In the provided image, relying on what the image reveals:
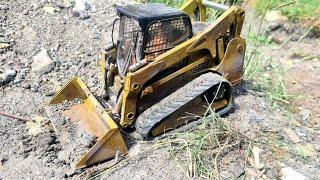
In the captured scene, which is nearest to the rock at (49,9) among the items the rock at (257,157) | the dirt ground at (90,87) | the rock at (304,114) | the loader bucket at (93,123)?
the dirt ground at (90,87)

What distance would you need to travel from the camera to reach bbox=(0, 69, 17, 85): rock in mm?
4887

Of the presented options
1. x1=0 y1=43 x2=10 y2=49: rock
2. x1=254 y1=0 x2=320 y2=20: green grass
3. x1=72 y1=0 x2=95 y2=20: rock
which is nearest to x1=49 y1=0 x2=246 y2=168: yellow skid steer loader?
x1=0 y1=43 x2=10 y2=49: rock

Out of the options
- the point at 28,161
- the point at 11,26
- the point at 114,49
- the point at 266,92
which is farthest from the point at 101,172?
the point at 11,26

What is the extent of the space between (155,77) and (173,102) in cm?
26

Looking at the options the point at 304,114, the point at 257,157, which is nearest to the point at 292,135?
the point at 257,157

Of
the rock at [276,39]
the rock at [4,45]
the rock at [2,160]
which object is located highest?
the rock at [4,45]

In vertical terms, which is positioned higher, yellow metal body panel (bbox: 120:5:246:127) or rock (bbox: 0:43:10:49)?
yellow metal body panel (bbox: 120:5:246:127)

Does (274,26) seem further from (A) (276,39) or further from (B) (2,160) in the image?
(B) (2,160)

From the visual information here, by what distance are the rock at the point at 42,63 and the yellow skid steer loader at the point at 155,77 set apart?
2.96ft

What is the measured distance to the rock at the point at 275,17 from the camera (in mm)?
7137

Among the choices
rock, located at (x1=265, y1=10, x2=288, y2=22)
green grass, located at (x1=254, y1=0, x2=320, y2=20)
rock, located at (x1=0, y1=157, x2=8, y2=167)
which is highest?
green grass, located at (x1=254, y1=0, x2=320, y2=20)

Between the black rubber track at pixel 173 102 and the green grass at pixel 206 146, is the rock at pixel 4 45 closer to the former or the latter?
the black rubber track at pixel 173 102

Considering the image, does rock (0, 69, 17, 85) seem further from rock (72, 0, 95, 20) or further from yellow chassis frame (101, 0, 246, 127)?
rock (72, 0, 95, 20)

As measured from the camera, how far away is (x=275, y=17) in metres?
7.19
